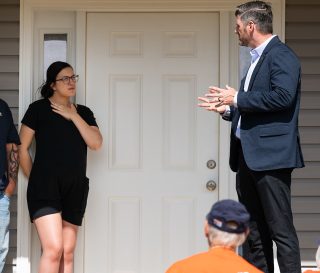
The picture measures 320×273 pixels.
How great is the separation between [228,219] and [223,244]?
0.11 meters

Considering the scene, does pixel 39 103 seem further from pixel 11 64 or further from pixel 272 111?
pixel 272 111

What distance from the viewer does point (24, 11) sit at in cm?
575

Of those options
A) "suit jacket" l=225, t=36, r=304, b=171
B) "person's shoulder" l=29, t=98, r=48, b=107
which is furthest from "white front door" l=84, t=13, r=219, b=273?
"suit jacket" l=225, t=36, r=304, b=171

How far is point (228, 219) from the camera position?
3074mm

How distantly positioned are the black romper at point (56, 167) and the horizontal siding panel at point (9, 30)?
23.3 inches

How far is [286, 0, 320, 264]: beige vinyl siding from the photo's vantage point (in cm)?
570

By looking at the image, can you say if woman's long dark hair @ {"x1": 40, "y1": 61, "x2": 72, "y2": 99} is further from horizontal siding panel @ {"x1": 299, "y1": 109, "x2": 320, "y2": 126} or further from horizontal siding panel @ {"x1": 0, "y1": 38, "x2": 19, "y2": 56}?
horizontal siding panel @ {"x1": 299, "y1": 109, "x2": 320, "y2": 126}

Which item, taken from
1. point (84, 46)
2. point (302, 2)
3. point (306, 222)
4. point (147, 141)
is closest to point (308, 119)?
point (306, 222)

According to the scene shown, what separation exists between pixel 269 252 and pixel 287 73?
104 cm

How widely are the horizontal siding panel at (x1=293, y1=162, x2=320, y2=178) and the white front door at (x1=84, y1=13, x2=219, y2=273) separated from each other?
2.07 ft

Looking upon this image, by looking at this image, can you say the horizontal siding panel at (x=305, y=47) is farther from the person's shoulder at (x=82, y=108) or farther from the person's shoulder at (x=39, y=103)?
the person's shoulder at (x=39, y=103)

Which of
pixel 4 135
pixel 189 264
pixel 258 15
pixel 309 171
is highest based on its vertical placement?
pixel 258 15

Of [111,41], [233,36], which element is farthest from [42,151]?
[233,36]

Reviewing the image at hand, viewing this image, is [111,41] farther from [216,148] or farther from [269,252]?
[269,252]
